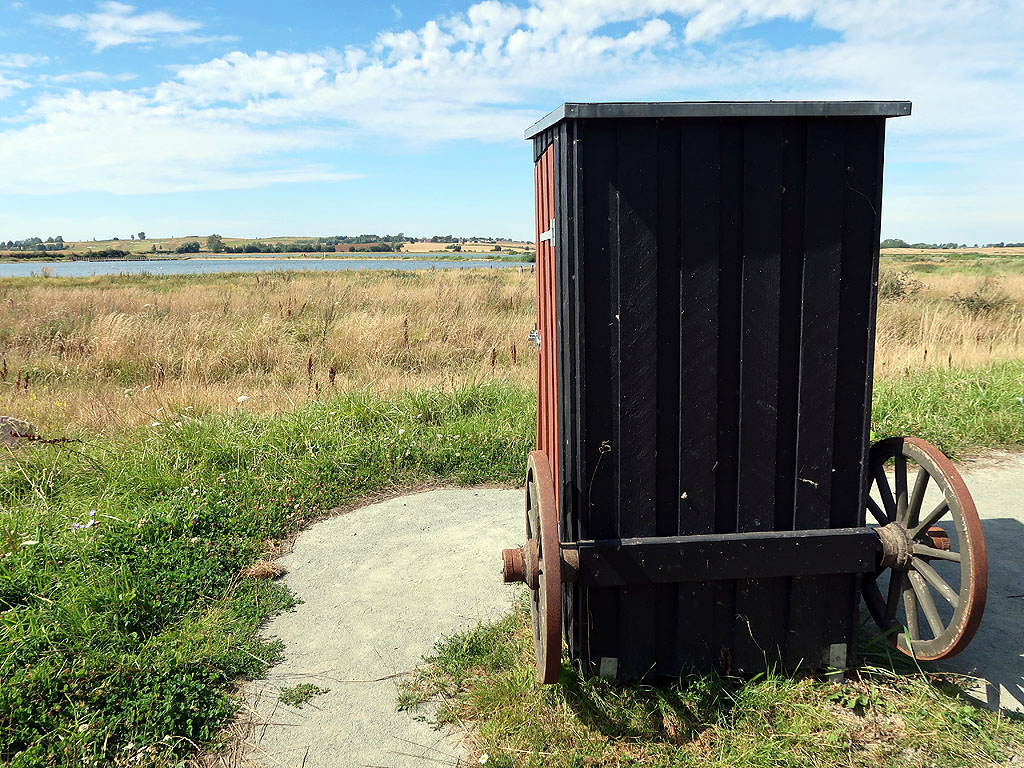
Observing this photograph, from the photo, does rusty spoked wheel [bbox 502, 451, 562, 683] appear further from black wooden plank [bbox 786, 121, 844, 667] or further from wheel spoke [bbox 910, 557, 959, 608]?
wheel spoke [bbox 910, 557, 959, 608]

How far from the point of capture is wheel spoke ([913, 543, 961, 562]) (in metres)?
3.14

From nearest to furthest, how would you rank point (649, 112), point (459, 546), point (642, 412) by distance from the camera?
point (649, 112), point (642, 412), point (459, 546)

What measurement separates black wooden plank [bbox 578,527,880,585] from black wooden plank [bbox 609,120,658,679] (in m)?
0.11

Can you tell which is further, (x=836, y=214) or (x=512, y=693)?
(x=512, y=693)

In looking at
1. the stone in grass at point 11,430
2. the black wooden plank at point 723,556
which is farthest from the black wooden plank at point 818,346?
the stone in grass at point 11,430

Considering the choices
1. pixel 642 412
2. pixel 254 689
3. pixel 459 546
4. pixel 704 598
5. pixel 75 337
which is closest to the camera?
pixel 642 412

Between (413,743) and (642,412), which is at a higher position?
(642,412)

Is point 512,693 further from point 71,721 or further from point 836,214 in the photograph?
point 836,214

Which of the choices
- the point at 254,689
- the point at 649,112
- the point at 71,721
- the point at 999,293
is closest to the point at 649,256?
the point at 649,112

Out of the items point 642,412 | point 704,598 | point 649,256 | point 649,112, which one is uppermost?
point 649,112

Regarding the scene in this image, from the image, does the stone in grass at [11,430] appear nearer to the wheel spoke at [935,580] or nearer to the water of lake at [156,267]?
the wheel spoke at [935,580]

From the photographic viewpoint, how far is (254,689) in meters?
3.53

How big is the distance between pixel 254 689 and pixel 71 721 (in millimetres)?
780

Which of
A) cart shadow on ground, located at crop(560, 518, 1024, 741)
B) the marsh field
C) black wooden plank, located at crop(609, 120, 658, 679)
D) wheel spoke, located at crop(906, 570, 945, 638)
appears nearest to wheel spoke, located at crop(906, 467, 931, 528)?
wheel spoke, located at crop(906, 570, 945, 638)
